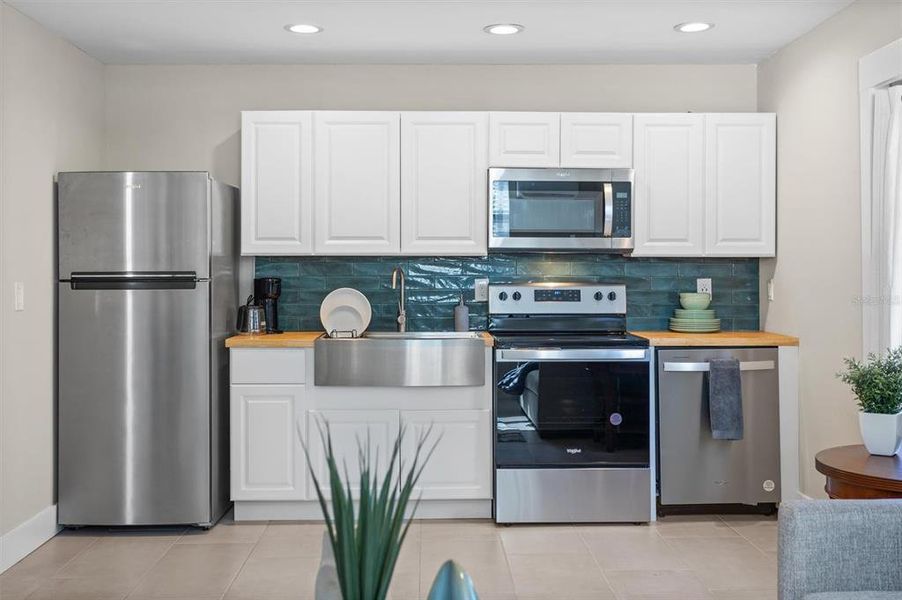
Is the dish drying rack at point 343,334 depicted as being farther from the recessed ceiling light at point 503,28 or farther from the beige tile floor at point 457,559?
the recessed ceiling light at point 503,28

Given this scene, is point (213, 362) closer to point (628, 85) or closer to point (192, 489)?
point (192, 489)

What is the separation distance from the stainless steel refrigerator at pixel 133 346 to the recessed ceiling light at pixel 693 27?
2342 millimetres

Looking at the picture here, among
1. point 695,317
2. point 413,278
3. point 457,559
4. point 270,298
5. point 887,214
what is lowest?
point 457,559

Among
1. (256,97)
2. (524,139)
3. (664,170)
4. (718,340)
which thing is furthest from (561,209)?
(256,97)

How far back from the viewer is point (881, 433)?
9.18 feet

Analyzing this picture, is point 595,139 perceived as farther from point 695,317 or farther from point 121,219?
point 121,219

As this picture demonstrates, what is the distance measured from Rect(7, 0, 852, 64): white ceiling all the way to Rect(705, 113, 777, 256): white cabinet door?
40 cm

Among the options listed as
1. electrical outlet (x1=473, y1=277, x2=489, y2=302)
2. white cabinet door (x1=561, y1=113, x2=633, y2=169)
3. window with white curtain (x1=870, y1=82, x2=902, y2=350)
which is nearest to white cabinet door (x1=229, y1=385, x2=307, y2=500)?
electrical outlet (x1=473, y1=277, x2=489, y2=302)

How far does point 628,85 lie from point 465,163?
1094 millimetres

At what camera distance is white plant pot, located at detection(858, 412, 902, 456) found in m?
2.79

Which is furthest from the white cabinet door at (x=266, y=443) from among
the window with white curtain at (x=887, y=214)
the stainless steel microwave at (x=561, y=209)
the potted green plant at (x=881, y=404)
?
the window with white curtain at (x=887, y=214)

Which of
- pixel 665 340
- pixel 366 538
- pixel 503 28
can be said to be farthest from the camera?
pixel 665 340

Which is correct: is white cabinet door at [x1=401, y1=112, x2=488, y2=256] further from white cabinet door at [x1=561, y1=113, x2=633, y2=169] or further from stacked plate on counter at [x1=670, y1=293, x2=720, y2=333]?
stacked plate on counter at [x1=670, y1=293, x2=720, y2=333]

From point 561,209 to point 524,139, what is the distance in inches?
16.2
